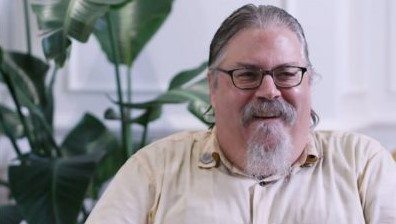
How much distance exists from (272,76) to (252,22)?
14 cm

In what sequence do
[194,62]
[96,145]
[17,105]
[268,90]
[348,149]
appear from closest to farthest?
[268,90] → [348,149] → [17,105] → [96,145] → [194,62]

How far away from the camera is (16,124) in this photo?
2.00 metres

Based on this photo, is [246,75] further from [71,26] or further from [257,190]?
[71,26]

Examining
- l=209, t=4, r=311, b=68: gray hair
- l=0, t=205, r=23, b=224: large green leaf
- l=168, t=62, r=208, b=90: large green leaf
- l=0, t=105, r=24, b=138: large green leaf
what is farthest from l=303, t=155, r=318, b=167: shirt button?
l=0, t=105, r=24, b=138: large green leaf

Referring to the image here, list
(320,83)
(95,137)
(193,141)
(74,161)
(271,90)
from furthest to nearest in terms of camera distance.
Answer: (320,83), (95,137), (74,161), (193,141), (271,90)

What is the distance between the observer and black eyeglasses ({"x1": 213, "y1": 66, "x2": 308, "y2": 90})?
1309 mm

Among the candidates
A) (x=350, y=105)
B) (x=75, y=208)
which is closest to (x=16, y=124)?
(x=75, y=208)

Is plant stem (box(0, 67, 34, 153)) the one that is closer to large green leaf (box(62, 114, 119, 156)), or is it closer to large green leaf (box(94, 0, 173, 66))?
large green leaf (box(62, 114, 119, 156))

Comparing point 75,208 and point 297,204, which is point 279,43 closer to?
point 297,204

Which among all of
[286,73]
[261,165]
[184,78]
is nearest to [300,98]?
[286,73]

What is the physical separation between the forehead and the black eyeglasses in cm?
1

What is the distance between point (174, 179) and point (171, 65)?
94 cm

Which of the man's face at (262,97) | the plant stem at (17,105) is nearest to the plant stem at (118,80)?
the plant stem at (17,105)

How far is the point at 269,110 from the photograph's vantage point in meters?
1.30
